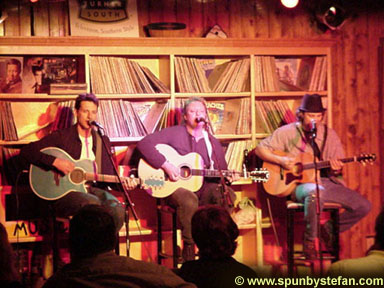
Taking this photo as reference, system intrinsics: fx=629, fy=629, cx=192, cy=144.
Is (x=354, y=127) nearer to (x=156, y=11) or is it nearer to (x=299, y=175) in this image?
(x=299, y=175)

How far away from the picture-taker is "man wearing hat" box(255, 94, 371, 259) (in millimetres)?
5398

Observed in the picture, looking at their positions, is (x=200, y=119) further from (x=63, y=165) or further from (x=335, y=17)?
(x=335, y=17)

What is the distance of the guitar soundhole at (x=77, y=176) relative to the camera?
5016 mm

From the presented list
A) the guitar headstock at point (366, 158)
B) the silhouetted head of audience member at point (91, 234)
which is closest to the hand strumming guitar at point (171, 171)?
the guitar headstock at point (366, 158)

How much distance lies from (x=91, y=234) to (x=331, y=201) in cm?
324

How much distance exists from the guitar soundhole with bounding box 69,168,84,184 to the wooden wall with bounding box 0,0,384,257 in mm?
1814

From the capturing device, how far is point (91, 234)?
2.54 m

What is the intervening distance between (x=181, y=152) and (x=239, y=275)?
2778 millimetres

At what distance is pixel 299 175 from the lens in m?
5.49

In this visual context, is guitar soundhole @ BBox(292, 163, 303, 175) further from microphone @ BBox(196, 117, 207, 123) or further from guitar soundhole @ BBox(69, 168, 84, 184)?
guitar soundhole @ BBox(69, 168, 84, 184)

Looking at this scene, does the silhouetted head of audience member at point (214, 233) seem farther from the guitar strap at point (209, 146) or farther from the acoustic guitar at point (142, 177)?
the guitar strap at point (209, 146)

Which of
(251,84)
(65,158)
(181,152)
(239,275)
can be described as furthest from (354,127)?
(239,275)

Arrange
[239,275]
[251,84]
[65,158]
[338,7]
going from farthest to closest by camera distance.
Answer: [338,7], [251,84], [65,158], [239,275]

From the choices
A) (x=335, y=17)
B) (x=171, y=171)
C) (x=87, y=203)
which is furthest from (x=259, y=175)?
(x=335, y=17)
